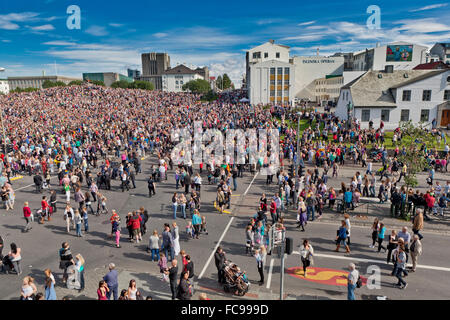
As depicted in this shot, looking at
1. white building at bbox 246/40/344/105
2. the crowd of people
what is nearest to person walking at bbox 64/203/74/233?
the crowd of people

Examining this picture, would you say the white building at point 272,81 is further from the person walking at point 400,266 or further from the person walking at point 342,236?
the person walking at point 400,266

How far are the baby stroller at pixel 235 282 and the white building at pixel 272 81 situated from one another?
65.7 metres

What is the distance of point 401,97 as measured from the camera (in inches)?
1560

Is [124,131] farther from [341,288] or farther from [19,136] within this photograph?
[341,288]

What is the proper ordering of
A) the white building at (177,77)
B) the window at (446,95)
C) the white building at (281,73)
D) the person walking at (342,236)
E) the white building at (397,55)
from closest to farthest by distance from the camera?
the person walking at (342,236) → the window at (446,95) → the white building at (281,73) → the white building at (397,55) → the white building at (177,77)

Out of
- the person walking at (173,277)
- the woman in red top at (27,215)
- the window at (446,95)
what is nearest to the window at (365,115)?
the window at (446,95)

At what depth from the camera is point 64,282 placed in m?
11.1

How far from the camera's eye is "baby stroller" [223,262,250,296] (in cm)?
1047

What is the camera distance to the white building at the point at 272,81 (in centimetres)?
7338

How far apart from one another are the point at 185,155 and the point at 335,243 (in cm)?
1465

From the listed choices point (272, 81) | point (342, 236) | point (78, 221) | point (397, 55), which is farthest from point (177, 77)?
point (342, 236)

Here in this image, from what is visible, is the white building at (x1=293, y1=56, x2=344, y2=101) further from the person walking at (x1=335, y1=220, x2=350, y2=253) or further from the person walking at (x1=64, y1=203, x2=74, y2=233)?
the person walking at (x1=64, y1=203, x2=74, y2=233)

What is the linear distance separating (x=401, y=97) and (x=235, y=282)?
126 ft
